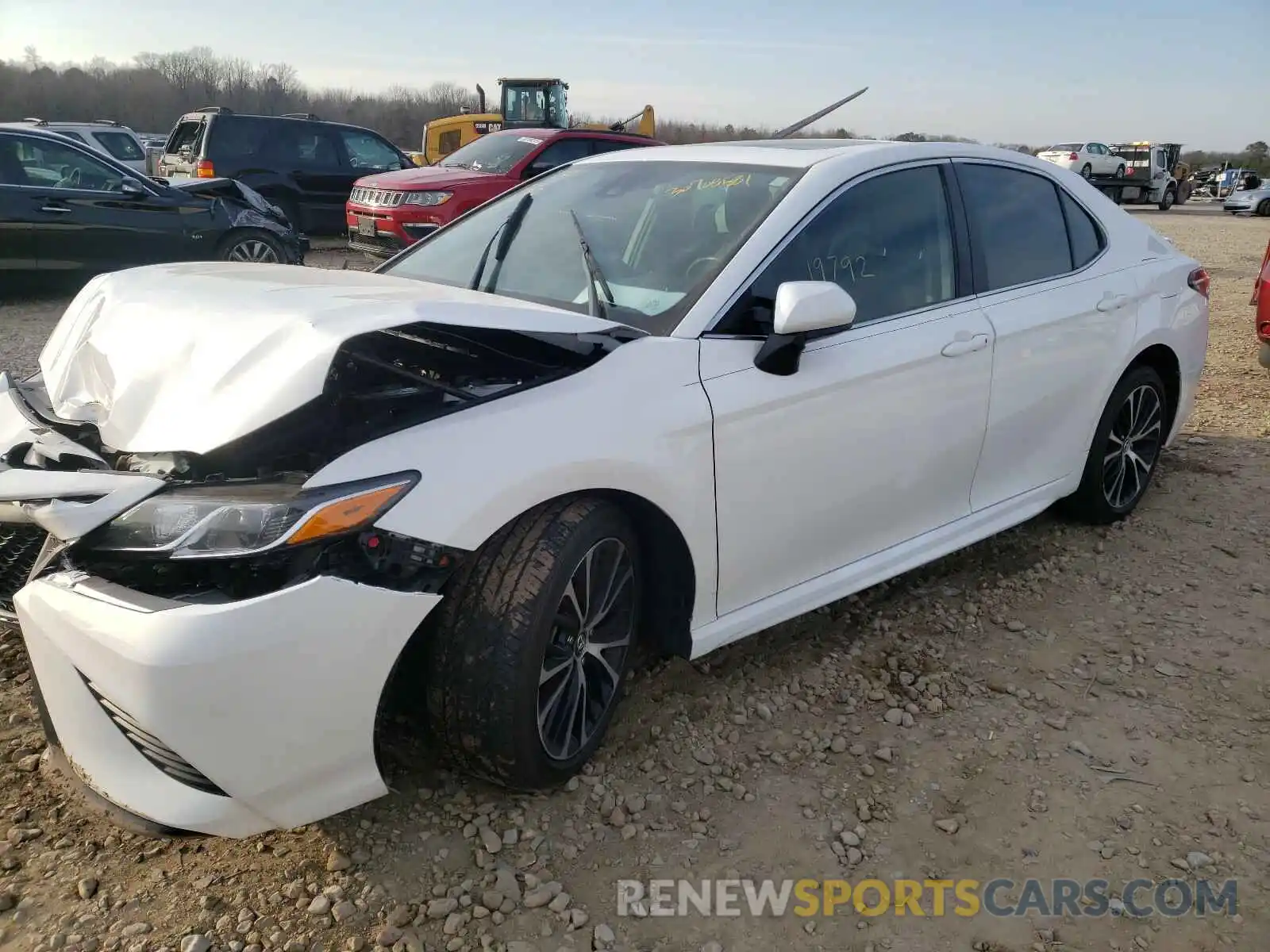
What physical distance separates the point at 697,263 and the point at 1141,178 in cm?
3610

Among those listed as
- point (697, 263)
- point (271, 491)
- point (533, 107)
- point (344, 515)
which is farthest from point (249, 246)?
point (533, 107)

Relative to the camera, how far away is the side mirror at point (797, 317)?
2.52m

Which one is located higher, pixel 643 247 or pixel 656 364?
pixel 643 247

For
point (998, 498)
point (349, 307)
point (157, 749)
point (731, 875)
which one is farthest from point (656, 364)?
point (998, 498)

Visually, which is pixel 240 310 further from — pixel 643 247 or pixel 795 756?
pixel 795 756

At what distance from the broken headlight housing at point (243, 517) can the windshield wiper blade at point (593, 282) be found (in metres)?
0.96

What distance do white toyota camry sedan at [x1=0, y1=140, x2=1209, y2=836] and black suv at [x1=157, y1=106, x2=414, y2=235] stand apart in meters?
10.6

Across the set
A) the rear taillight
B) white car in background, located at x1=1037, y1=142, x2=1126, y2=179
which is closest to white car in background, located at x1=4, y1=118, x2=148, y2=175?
the rear taillight

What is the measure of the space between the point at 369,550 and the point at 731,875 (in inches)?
44.8

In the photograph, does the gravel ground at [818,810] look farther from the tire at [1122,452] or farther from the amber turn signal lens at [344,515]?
the amber turn signal lens at [344,515]

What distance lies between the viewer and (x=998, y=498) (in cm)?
357

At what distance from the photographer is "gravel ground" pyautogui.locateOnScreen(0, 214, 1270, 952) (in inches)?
82.0

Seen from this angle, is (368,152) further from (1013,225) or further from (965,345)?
(965,345)

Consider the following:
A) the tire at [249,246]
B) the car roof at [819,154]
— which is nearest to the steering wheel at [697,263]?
the car roof at [819,154]
